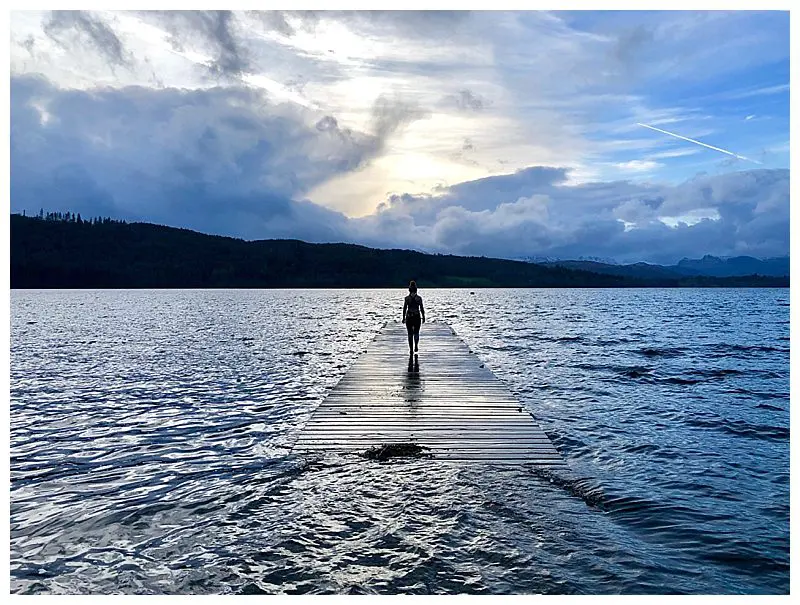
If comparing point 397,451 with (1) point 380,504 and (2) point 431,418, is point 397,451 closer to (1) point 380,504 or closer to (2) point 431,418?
(1) point 380,504

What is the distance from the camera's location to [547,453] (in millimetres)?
10945

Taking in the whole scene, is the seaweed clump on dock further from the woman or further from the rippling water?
the woman

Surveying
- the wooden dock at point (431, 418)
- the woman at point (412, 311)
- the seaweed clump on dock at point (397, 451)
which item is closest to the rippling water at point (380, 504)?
the seaweed clump on dock at point (397, 451)

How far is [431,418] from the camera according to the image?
13.2 metres

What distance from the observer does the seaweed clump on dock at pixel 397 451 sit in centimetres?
1069

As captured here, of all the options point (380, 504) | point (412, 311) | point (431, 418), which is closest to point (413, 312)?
point (412, 311)

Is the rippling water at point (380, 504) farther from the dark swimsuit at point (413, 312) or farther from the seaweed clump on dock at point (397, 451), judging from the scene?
the dark swimsuit at point (413, 312)

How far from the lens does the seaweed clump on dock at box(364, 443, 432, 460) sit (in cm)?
1069

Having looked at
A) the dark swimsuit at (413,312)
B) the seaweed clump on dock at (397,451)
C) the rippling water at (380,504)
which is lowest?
the rippling water at (380,504)

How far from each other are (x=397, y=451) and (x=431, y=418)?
2.52 meters

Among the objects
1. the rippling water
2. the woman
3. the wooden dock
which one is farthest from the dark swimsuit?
the rippling water

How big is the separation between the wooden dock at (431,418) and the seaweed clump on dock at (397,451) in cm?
13

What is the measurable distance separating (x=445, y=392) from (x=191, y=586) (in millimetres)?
10357
